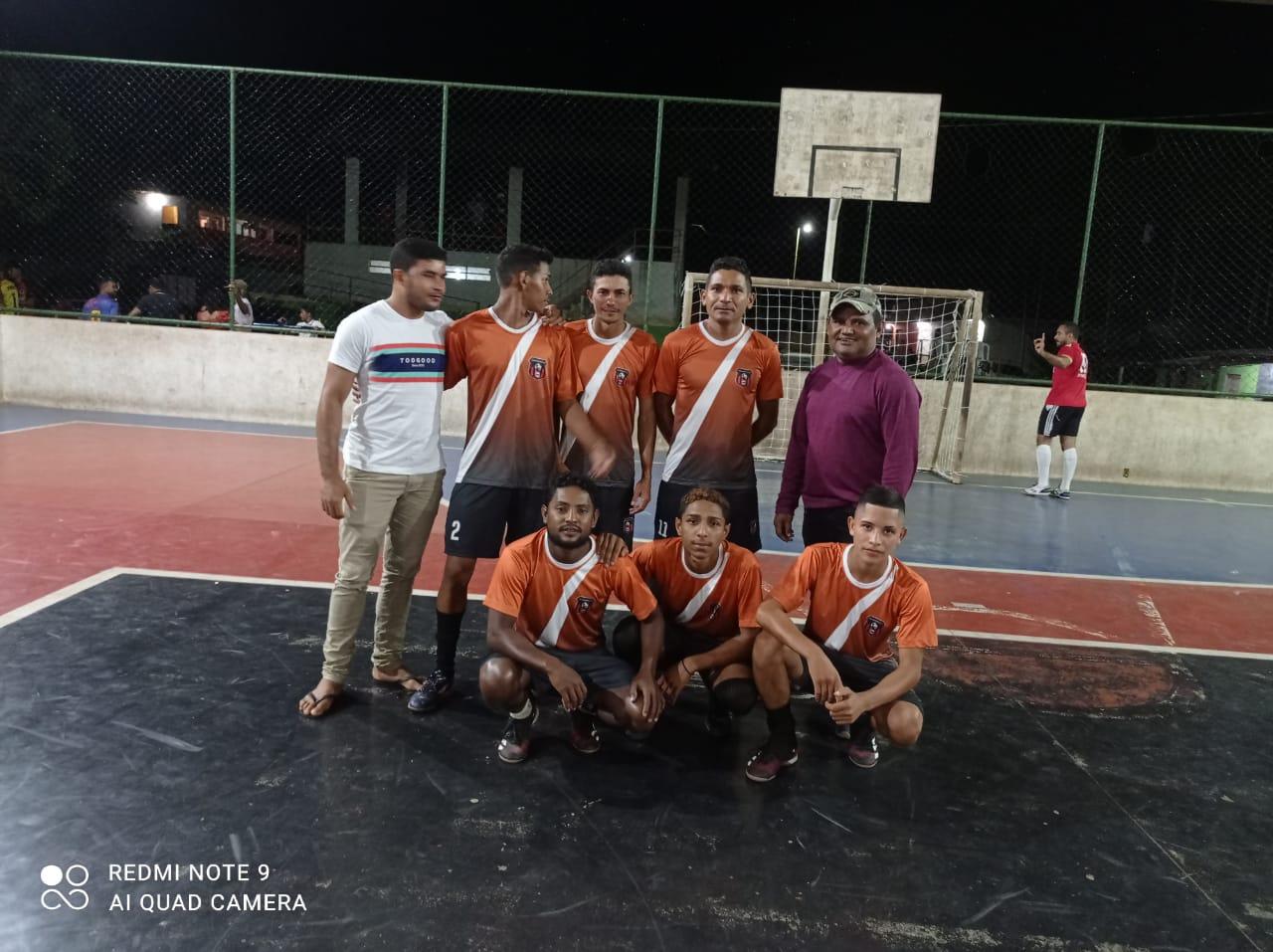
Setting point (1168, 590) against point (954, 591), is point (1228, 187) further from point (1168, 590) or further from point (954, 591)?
point (954, 591)

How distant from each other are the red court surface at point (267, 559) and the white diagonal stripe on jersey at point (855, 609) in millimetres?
1659

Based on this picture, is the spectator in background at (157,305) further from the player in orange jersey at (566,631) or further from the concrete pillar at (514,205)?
the player in orange jersey at (566,631)

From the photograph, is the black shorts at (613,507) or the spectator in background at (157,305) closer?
the black shorts at (613,507)

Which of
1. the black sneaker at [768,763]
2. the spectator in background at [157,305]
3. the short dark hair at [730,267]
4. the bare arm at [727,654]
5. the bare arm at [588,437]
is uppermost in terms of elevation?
the short dark hair at [730,267]

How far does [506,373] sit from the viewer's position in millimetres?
3463

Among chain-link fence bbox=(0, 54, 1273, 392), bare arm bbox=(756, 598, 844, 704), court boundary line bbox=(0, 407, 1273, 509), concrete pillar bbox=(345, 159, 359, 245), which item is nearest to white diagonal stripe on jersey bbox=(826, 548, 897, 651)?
bare arm bbox=(756, 598, 844, 704)

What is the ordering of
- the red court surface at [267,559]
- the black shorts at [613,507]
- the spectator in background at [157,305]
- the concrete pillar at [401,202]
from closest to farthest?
the black shorts at [613,507]
the red court surface at [267,559]
the spectator in background at [157,305]
the concrete pillar at [401,202]

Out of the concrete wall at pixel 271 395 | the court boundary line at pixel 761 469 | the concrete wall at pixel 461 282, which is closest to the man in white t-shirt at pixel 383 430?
the court boundary line at pixel 761 469

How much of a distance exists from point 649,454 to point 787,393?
22.1 feet

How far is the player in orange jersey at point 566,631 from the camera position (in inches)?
120

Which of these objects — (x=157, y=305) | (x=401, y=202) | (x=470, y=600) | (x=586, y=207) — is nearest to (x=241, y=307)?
(x=157, y=305)

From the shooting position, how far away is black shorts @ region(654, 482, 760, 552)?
12.5ft

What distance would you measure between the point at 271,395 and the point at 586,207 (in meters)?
12.1

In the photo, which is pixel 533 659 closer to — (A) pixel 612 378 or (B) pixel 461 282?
(A) pixel 612 378
